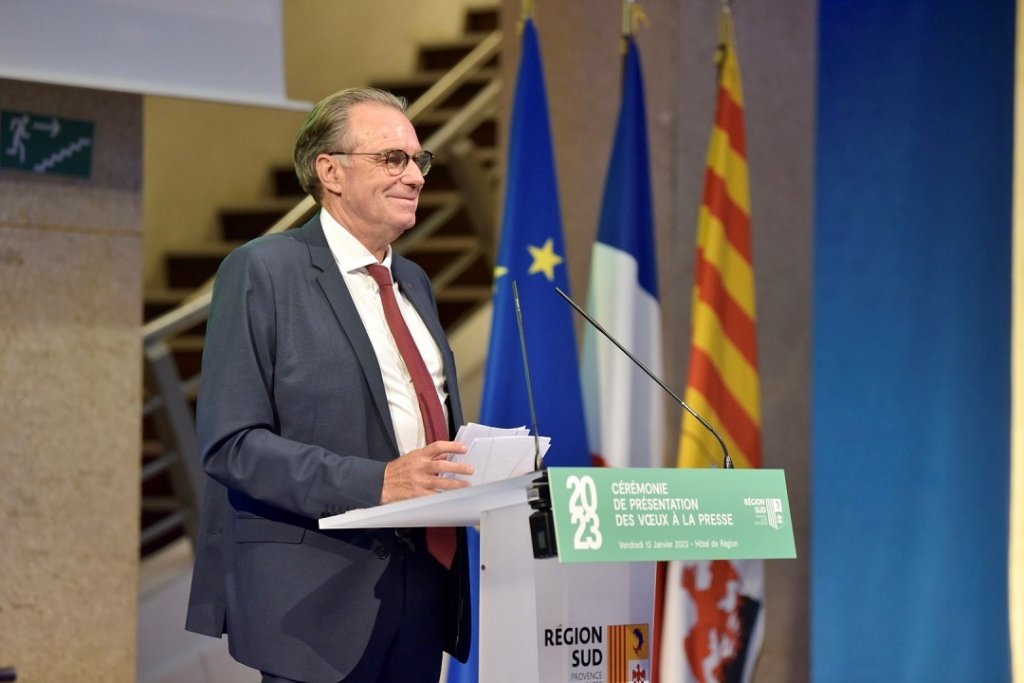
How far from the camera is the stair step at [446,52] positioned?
25.1 ft

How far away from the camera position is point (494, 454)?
5.81 ft

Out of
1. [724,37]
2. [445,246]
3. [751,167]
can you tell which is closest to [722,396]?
[751,167]

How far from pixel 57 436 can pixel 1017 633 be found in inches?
99.2

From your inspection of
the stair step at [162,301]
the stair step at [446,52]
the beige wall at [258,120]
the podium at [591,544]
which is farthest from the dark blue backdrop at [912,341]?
the stair step at [446,52]

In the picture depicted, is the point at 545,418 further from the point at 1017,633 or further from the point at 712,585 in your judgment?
the point at 1017,633

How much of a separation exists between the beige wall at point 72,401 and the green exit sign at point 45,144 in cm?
3

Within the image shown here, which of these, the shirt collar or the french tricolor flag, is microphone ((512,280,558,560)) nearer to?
the shirt collar

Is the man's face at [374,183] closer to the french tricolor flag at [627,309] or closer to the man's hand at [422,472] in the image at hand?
the man's hand at [422,472]

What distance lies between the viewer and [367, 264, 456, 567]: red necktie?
6.81 ft

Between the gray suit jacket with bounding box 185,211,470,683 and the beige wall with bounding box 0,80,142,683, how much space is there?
183 centimetres

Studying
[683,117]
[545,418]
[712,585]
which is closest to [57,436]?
[545,418]

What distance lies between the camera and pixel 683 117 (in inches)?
175

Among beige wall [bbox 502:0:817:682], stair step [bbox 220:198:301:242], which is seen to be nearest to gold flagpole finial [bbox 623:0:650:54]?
beige wall [bbox 502:0:817:682]

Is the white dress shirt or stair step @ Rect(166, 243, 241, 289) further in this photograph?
stair step @ Rect(166, 243, 241, 289)
